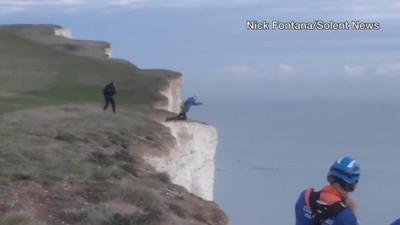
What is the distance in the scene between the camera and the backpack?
7199mm

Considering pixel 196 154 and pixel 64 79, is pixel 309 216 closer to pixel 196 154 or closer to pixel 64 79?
pixel 196 154

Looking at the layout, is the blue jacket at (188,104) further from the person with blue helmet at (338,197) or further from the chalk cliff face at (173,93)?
the person with blue helmet at (338,197)

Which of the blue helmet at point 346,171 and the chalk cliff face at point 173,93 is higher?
the blue helmet at point 346,171

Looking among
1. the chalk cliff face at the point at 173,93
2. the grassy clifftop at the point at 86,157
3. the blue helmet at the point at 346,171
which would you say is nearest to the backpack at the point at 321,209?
the blue helmet at the point at 346,171

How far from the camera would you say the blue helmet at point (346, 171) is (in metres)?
7.18

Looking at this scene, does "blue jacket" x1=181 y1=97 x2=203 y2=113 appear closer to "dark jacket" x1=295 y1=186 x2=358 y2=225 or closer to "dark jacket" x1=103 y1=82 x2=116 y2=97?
"dark jacket" x1=103 y1=82 x2=116 y2=97

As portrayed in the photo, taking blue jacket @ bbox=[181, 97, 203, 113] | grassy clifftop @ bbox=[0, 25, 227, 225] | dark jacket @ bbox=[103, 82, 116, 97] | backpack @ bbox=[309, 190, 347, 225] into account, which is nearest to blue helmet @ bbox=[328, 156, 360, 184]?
backpack @ bbox=[309, 190, 347, 225]

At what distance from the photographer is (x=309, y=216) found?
739cm

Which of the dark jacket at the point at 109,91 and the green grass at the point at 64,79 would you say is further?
the green grass at the point at 64,79

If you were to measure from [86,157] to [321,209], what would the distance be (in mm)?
15275

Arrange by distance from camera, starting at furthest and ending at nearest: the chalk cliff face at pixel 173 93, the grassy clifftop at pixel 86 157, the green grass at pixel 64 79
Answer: the chalk cliff face at pixel 173 93 → the green grass at pixel 64 79 → the grassy clifftop at pixel 86 157

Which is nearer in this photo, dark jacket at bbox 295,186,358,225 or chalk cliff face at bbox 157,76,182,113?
dark jacket at bbox 295,186,358,225

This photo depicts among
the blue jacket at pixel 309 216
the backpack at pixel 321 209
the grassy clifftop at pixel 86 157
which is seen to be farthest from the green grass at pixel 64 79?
the backpack at pixel 321 209

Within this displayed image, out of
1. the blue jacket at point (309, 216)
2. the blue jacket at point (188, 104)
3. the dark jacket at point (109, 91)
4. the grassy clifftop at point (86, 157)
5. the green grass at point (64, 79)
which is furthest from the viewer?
the green grass at point (64, 79)
